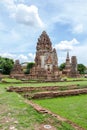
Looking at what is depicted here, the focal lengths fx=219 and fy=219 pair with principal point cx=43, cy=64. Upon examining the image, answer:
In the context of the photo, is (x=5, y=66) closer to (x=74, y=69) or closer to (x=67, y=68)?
(x=67, y=68)

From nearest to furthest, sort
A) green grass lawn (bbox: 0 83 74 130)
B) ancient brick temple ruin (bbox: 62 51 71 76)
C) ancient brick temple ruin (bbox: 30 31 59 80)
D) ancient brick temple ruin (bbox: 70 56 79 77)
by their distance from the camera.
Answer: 1. green grass lawn (bbox: 0 83 74 130)
2. ancient brick temple ruin (bbox: 30 31 59 80)
3. ancient brick temple ruin (bbox: 70 56 79 77)
4. ancient brick temple ruin (bbox: 62 51 71 76)

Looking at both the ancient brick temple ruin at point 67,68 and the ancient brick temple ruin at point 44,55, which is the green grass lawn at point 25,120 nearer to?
the ancient brick temple ruin at point 44,55

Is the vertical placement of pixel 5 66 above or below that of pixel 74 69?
above

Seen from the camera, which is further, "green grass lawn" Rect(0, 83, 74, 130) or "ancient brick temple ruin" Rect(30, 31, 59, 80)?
"ancient brick temple ruin" Rect(30, 31, 59, 80)

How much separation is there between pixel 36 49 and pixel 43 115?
125 ft

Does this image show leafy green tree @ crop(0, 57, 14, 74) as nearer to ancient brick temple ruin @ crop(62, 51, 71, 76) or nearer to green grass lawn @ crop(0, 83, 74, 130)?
ancient brick temple ruin @ crop(62, 51, 71, 76)

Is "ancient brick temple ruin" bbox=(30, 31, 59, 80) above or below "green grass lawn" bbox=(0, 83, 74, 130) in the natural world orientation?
above

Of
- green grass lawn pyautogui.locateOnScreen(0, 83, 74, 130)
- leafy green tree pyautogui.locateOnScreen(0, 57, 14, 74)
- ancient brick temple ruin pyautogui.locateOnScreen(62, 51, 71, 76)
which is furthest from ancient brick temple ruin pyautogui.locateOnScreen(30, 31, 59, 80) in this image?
green grass lawn pyautogui.locateOnScreen(0, 83, 74, 130)

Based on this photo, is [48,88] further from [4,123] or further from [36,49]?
[36,49]

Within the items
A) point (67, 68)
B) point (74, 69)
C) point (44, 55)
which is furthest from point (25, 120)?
point (67, 68)

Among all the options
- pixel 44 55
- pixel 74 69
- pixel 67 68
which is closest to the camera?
pixel 44 55

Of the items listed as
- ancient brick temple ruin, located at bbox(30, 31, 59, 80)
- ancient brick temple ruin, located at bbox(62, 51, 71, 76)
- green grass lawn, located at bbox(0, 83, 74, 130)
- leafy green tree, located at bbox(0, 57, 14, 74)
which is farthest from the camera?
leafy green tree, located at bbox(0, 57, 14, 74)

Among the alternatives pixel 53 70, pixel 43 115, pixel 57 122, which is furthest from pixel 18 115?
pixel 53 70

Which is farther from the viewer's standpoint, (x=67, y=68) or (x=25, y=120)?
(x=67, y=68)
